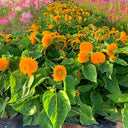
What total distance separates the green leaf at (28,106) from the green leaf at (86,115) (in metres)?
0.35

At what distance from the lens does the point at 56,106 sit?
4.19 feet

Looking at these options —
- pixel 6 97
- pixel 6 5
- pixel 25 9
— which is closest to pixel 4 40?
pixel 6 97

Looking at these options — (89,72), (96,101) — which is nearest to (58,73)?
(89,72)

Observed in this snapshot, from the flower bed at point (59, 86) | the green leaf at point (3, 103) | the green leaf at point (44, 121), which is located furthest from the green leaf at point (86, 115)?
the green leaf at point (3, 103)

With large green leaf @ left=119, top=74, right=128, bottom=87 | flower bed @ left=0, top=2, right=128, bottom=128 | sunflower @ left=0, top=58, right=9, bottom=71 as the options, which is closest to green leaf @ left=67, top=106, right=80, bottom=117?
flower bed @ left=0, top=2, right=128, bottom=128

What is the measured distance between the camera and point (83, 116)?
4.80 ft

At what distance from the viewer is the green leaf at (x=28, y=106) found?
1.39 m

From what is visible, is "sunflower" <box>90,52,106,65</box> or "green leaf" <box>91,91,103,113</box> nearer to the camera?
"sunflower" <box>90,52,106,65</box>

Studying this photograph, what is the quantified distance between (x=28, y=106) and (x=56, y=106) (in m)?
0.26

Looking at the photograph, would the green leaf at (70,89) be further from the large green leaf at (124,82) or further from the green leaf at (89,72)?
the large green leaf at (124,82)

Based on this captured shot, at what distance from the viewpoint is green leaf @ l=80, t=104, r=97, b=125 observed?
1.40 metres

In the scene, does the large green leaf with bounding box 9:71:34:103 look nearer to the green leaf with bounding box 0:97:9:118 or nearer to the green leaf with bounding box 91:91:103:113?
the green leaf with bounding box 0:97:9:118

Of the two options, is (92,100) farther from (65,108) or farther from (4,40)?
(4,40)

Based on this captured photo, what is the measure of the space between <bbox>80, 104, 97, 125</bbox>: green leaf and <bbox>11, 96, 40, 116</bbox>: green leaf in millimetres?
350
